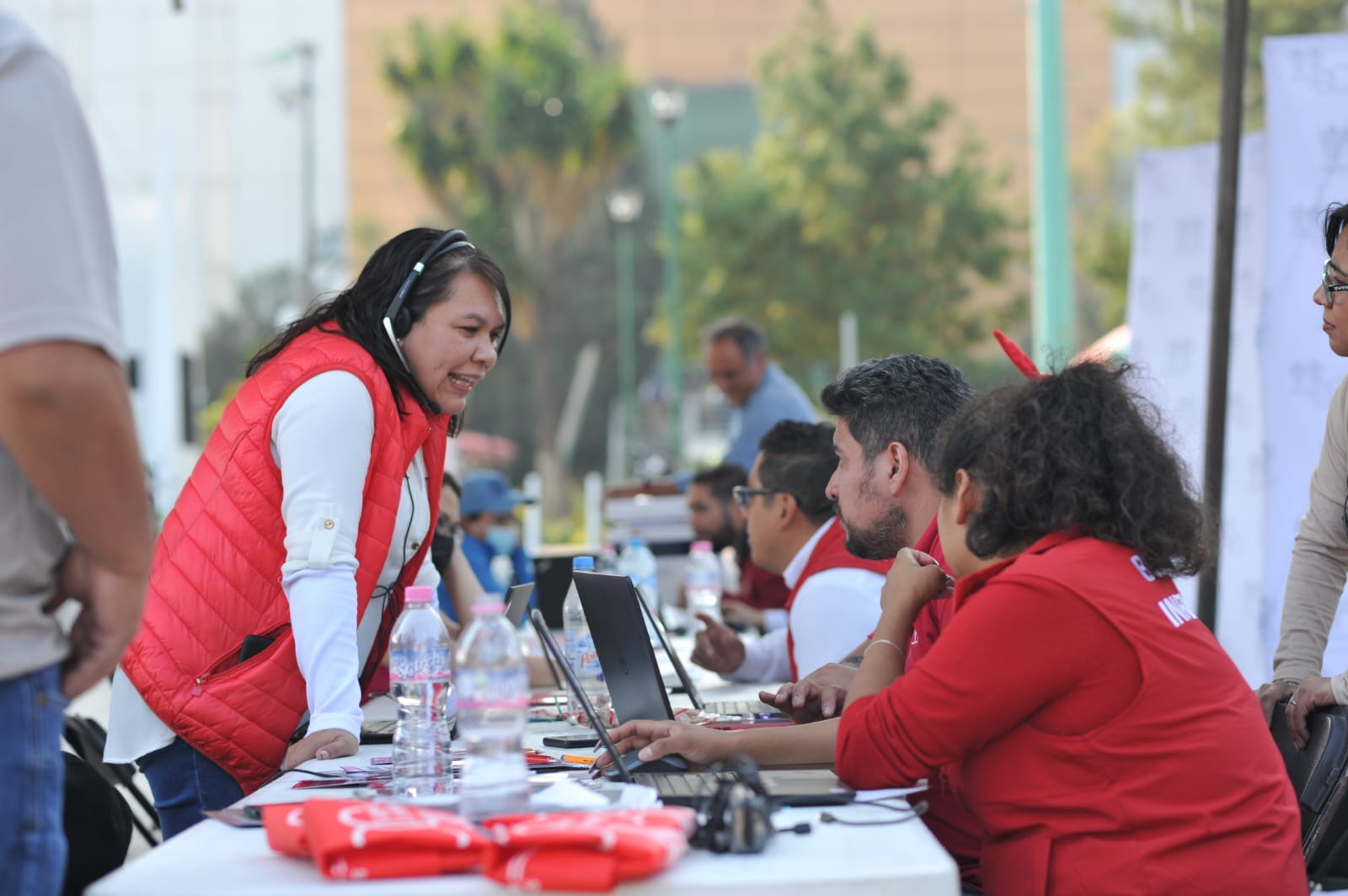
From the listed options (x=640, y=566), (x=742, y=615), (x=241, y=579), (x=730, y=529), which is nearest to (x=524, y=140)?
(x=730, y=529)

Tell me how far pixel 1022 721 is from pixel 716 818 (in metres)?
0.49

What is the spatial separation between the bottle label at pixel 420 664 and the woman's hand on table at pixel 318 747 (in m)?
0.14

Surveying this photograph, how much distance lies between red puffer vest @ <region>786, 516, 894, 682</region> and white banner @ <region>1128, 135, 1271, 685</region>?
10.4 feet

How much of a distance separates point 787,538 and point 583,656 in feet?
2.93

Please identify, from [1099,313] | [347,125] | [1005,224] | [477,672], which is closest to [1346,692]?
[477,672]

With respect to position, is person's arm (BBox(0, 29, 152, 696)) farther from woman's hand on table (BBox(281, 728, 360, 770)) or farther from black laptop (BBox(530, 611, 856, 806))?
woman's hand on table (BBox(281, 728, 360, 770))

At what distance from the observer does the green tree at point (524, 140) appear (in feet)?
98.1

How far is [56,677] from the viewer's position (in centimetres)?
167

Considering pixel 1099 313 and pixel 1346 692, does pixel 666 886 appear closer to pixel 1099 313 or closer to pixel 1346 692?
pixel 1346 692

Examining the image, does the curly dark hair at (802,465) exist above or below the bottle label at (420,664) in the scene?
above

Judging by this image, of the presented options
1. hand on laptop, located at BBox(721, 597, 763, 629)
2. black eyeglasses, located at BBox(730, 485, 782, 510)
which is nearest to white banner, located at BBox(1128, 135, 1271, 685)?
hand on laptop, located at BBox(721, 597, 763, 629)

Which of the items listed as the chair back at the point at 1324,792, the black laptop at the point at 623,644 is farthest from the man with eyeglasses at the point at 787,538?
the chair back at the point at 1324,792

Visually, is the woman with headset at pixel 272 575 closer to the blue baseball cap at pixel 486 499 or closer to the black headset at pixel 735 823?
the black headset at pixel 735 823

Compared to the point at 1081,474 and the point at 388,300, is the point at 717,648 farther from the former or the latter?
the point at 1081,474
